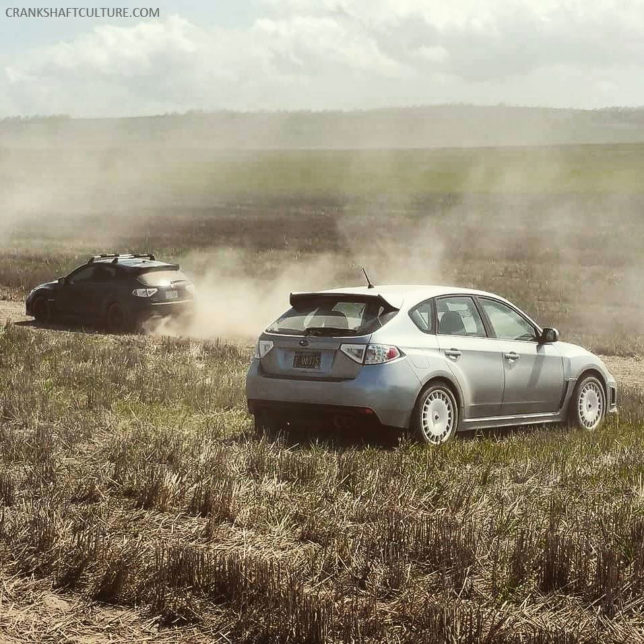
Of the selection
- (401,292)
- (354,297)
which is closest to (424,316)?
(401,292)

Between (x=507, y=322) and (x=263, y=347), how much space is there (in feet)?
8.54

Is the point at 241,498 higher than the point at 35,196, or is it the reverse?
the point at 35,196

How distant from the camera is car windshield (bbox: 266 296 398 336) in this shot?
1020 centimetres

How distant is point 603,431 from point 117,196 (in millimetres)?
77805

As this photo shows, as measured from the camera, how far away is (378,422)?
987cm

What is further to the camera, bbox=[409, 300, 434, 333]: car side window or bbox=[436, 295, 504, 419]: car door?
bbox=[436, 295, 504, 419]: car door

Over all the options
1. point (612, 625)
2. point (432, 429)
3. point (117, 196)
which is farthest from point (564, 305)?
point (117, 196)

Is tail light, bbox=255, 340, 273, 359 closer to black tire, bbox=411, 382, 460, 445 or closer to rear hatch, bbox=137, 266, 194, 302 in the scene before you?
black tire, bbox=411, 382, 460, 445

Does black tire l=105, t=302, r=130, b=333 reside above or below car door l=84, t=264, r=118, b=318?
below

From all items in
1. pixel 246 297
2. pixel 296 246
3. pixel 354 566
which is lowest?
pixel 354 566

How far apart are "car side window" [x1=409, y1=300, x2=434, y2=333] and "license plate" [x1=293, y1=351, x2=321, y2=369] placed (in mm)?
940

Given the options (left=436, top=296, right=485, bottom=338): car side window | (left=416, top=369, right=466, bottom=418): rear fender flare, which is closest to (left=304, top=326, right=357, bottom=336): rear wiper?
(left=416, top=369, right=466, bottom=418): rear fender flare

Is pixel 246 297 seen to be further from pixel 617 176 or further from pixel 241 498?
pixel 617 176

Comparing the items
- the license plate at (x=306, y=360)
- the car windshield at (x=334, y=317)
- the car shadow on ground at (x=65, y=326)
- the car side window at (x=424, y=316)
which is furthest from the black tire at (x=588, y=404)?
the car shadow on ground at (x=65, y=326)
